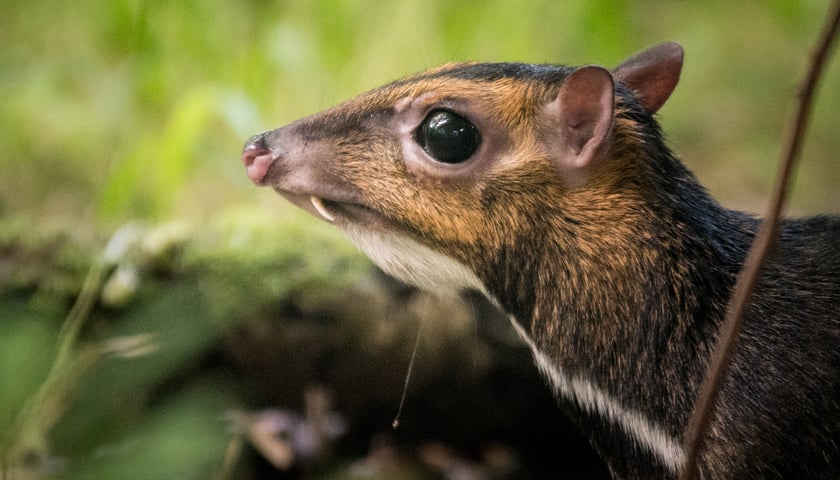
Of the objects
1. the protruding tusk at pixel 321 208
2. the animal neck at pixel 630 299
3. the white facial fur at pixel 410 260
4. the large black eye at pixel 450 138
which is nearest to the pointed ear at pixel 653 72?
the animal neck at pixel 630 299

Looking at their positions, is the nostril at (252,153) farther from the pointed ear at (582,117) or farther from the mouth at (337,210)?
the pointed ear at (582,117)

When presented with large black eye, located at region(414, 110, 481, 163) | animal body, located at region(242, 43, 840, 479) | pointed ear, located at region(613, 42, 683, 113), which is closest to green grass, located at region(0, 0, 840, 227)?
pointed ear, located at region(613, 42, 683, 113)

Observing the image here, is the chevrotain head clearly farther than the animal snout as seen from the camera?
No

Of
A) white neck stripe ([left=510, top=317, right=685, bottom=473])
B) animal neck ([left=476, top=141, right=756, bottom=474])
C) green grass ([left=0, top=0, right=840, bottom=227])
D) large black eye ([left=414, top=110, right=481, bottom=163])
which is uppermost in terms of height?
green grass ([left=0, top=0, right=840, bottom=227])

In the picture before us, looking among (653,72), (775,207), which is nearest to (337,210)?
(653,72)

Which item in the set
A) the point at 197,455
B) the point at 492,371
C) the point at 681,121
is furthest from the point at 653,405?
the point at 681,121

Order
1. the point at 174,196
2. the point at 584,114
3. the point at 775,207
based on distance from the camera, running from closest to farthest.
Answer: the point at 775,207 → the point at 584,114 → the point at 174,196

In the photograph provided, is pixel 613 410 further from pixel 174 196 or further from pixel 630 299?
pixel 174 196

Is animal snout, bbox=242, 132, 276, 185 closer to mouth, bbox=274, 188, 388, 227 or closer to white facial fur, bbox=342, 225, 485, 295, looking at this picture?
mouth, bbox=274, 188, 388, 227
